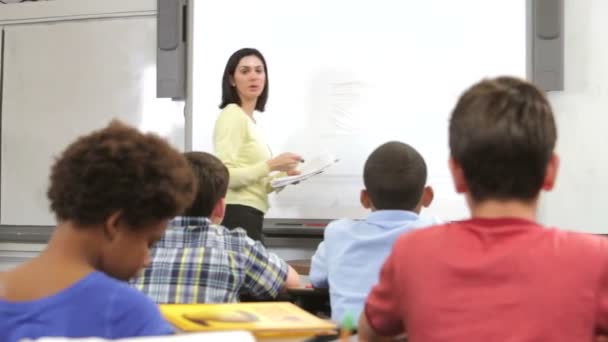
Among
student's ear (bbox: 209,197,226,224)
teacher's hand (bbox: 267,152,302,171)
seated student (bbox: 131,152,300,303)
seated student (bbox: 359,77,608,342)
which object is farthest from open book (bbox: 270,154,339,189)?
seated student (bbox: 359,77,608,342)

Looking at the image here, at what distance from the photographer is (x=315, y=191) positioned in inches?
142

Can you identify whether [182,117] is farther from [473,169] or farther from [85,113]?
[473,169]

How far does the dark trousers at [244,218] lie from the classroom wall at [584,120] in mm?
1366

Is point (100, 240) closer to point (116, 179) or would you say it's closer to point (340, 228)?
point (116, 179)

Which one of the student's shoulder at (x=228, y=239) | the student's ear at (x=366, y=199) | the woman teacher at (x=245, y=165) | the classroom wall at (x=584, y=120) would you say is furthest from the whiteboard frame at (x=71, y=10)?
the student's shoulder at (x=228, y=239)

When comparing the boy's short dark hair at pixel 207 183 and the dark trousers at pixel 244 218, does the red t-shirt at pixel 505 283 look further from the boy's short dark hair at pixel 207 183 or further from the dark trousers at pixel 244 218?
the dark trousers at pixel 244 218

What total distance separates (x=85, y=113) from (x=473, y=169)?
3411mm

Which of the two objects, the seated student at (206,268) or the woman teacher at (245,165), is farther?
the woman teacher at (245,165)

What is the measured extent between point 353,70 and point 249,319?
2.54 m

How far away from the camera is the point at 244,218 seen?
300 cm

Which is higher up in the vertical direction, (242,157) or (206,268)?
(242,157)

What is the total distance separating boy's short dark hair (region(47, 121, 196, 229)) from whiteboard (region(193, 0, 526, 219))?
8.23 ft

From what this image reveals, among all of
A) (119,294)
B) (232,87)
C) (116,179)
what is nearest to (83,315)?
(119,294)

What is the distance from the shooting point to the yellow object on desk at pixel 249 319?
1138 mm
